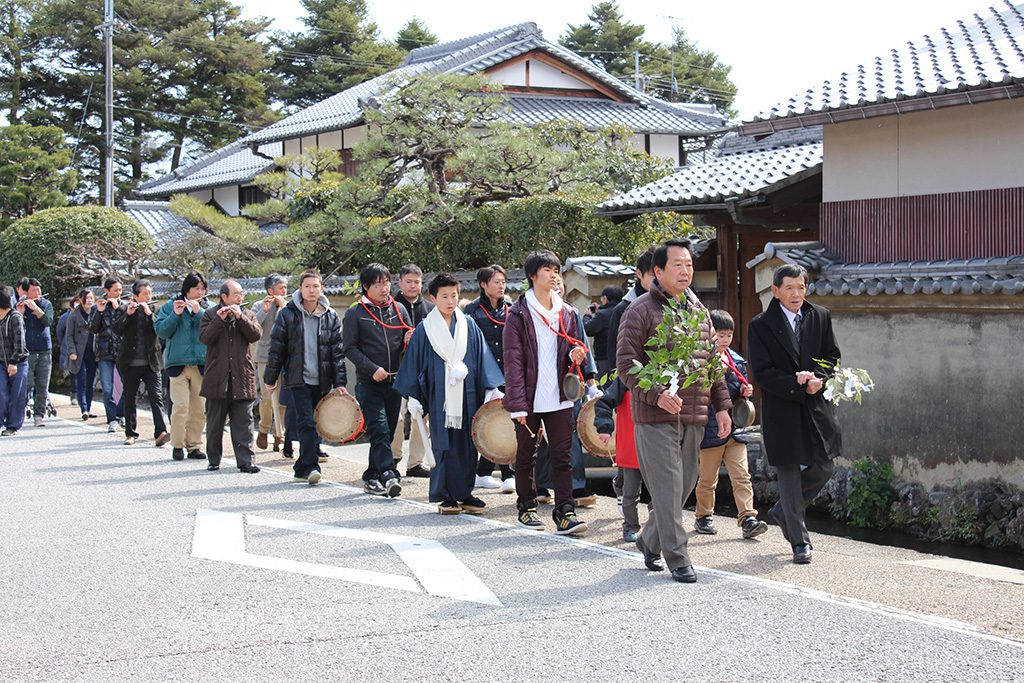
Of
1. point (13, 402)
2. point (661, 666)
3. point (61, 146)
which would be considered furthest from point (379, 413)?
point (61, 146)

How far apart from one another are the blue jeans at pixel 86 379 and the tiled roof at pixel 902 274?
10971 millimetres

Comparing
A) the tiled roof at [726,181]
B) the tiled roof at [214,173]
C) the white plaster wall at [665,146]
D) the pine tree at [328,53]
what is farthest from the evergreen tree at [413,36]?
the tiled roof at [726,181]

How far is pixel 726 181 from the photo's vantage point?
16781mm

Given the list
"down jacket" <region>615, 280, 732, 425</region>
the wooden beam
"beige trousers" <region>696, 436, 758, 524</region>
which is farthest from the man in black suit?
the wooden beam

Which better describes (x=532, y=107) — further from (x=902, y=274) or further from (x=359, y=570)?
(x=359, y=570)

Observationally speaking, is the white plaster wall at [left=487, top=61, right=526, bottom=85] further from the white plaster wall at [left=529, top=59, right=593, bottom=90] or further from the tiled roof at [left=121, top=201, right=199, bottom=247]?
the tiled roof at [left=121, top=201, right=199, bottom=247]

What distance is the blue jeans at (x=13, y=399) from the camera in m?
16.1

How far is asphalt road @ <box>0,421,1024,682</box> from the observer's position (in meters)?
5.44

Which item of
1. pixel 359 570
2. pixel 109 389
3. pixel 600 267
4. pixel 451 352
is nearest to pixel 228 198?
pixel 109 389

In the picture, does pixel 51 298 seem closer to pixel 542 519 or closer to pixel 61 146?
pixel 61 146

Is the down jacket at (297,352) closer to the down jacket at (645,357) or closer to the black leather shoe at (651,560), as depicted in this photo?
the down jacket at (645,357)

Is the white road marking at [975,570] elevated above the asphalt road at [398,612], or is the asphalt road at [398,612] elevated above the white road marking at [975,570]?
the asphalt road at [398,612]

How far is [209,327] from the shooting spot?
1220cm

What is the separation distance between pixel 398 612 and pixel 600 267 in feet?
33.8
